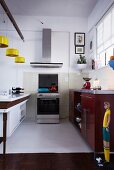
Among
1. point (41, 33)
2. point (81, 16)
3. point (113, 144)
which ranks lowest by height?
point (113, 144)

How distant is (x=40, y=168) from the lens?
2.20 m

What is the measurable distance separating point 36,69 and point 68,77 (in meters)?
1.00

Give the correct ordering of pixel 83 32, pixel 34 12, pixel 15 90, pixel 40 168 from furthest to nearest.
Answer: pixel 83 32
pixel 34 12
pixel 15 90
pixel 40 168

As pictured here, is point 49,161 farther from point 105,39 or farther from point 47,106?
point 105,39

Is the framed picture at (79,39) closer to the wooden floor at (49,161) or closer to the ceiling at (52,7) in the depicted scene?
the ceiling at (52,7)

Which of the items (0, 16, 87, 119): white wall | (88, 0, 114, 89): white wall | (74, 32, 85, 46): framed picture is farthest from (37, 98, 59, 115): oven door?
(74, 32, 85, 46): framed picture

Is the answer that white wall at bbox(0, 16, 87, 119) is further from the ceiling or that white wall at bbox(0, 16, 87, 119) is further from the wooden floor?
the wooden floor

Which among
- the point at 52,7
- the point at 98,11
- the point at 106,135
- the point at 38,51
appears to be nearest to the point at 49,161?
the point at 106,135

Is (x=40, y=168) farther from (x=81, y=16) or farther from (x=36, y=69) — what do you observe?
(x=81, y=16)

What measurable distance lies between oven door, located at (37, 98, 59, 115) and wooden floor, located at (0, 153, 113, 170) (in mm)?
2408

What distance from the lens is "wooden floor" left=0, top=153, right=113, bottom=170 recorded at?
87.7 inches

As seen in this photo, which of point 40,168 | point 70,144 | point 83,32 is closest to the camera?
point 40,168

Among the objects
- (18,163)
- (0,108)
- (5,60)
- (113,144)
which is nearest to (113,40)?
(113,144)

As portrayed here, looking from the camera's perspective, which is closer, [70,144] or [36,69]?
[70,144]
